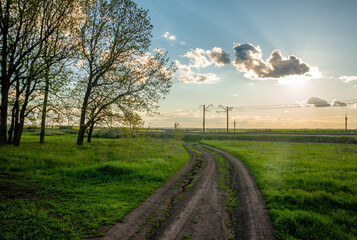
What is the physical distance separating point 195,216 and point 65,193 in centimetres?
719

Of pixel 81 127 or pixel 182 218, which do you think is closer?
pixel 182 218

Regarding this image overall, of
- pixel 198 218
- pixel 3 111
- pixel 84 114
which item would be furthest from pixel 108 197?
pixel 3 111

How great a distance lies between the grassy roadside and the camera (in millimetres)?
6617

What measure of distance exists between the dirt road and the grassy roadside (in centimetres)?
75

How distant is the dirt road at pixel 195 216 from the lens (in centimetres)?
654

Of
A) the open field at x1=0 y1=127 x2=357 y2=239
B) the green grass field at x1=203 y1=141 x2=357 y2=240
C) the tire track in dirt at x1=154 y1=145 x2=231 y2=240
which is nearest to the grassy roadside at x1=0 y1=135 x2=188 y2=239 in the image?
the open field at x1=0 y1=127 x2=357 y2=239

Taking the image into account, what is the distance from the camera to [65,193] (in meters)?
10.0

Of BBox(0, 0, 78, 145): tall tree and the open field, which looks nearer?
the open field

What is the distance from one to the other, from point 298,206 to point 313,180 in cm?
488

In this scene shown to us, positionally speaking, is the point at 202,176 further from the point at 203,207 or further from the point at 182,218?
the point at 182,218

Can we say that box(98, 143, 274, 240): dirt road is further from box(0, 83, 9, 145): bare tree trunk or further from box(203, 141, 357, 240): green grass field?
box(0, 83, 9, 145): bare tree trunk

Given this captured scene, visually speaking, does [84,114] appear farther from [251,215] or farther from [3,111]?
[251,215]

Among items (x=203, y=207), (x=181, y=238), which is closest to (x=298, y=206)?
(x=203, y=207)

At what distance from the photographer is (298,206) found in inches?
361
